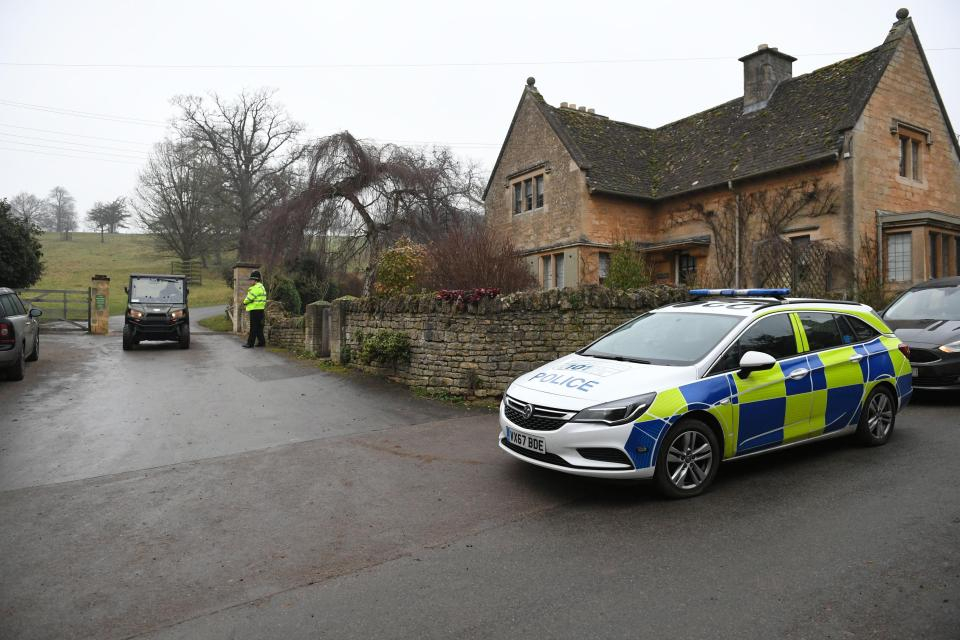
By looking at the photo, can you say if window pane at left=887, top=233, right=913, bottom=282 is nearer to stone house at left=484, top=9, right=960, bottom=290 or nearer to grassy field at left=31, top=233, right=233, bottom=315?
stone house at left=484, top=9, right=960, bottom=290

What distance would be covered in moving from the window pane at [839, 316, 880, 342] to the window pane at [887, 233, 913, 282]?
44.5 feet

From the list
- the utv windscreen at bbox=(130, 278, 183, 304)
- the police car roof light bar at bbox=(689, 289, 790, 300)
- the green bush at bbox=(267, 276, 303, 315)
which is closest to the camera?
the police car roof light bar at bbox=(689, 289, 790, 300)

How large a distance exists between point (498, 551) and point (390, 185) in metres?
18.7

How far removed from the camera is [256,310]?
16.9 meters

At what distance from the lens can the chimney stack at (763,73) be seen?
21922mm

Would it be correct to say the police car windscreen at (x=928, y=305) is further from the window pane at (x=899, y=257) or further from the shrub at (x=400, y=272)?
the shrub at (x=400, y=272)

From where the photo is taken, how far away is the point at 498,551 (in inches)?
166

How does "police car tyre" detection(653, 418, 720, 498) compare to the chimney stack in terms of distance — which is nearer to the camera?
"police car tyre" detection(653, 418, 720, 498)

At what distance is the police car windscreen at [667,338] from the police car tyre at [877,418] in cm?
198

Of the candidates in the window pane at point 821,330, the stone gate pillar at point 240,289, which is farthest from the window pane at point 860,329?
the stone gate pillar at point 240,289

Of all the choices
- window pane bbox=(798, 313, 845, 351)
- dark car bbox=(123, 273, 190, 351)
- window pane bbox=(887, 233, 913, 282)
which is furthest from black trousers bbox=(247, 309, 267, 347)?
window pane bbox=(887, 233, 913, 282)

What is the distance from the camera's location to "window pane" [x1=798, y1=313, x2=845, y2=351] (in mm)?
6109

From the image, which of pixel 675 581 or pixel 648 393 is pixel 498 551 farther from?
pixel 648 393

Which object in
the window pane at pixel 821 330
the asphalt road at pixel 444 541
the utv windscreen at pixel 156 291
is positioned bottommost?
the asphalt road at pixel 444 541
